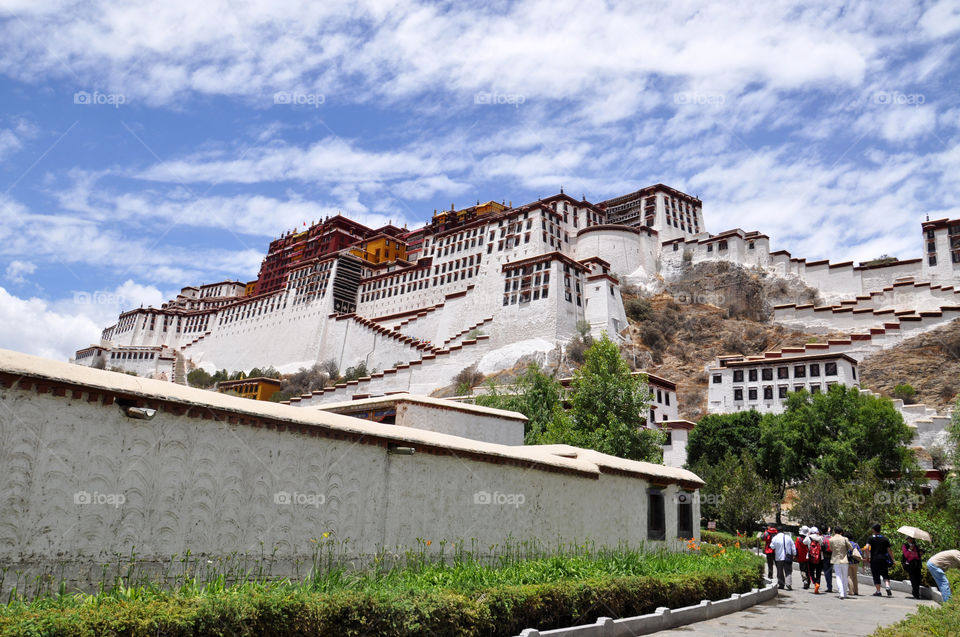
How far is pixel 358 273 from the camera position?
79938mm

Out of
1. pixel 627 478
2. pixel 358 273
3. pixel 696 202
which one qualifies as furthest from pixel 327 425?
pixel 696 202

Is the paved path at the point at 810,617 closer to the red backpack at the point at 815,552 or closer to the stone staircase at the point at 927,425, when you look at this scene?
the red backpack at the point at 815,552

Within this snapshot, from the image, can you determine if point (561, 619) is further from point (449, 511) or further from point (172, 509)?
point (172, 509)

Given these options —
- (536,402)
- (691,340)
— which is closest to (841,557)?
(536,402)

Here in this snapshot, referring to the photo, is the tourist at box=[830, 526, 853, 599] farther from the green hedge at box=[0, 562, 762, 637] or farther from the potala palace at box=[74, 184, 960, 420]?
the potala palace at box=[74, 184, 960, 420]

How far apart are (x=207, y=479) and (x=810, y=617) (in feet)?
31.3

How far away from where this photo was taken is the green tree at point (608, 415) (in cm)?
2630

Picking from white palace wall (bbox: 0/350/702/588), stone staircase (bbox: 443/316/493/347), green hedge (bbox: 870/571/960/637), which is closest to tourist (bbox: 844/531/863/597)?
→ green hedge (bbox: 870/571/960/637)

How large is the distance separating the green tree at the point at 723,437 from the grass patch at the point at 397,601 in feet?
110

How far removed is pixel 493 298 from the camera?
62.9 metres

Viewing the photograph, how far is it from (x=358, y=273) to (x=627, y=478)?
68523 millimetres

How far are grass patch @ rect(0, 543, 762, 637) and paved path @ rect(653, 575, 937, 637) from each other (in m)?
0.73

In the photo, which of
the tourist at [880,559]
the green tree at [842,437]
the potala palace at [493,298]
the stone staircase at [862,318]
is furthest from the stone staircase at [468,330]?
the tourist at [880,559]

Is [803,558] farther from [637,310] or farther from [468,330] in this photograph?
[637,310]
